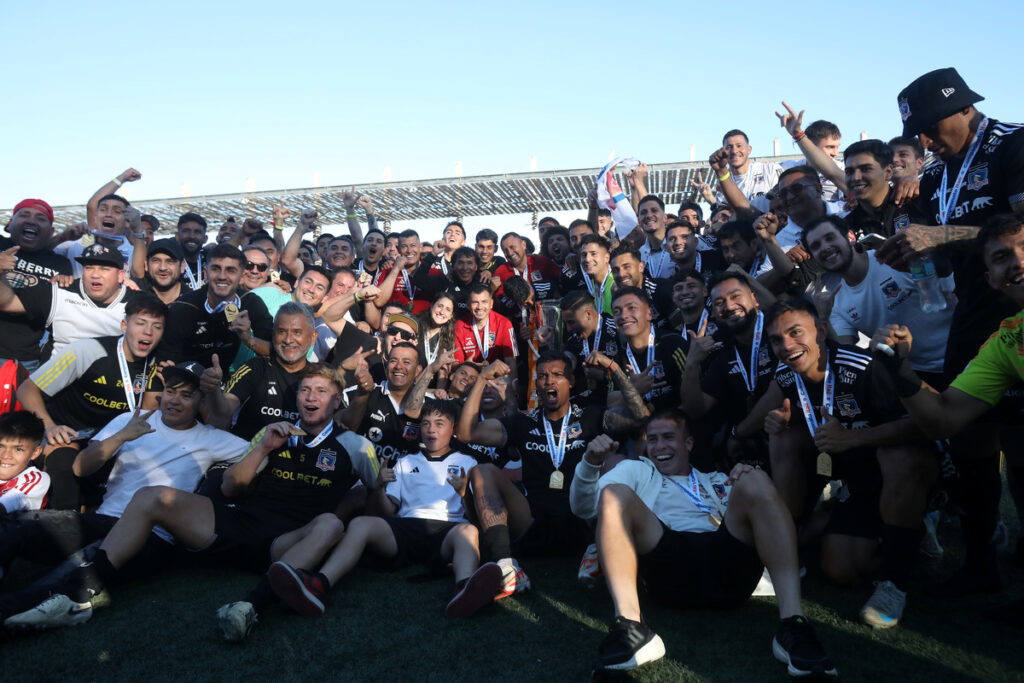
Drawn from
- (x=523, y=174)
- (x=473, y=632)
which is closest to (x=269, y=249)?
(x=473, y=632)

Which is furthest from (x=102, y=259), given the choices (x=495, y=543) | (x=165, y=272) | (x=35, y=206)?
(x=495, y=543)

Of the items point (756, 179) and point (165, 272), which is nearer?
point (165, 272)

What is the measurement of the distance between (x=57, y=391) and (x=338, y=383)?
2286 mm

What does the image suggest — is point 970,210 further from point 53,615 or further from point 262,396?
point 53,615

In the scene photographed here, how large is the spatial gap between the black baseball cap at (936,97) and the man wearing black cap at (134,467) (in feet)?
16.3

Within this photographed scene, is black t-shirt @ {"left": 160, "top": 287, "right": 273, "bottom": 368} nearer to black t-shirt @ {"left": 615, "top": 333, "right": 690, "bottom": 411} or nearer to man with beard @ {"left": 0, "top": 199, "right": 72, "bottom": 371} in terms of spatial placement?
man with beard @ {"left": 0, "top": 199, "right": 72, "bottom": 371}

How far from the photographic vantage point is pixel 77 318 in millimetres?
6215

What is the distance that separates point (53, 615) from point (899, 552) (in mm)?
4709

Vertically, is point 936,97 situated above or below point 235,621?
above

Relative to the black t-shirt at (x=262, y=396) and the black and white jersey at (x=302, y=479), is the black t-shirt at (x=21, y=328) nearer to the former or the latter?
the black t-shirt at (x=262, y=396)

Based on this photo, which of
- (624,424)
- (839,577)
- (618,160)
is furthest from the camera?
(618,160)

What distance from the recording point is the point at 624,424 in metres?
5.36

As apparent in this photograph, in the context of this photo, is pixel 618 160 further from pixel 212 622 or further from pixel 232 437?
pixel 212 622

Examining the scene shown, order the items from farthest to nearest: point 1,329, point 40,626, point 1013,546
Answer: point 1,329 → point 1013,546 → point 40,626
